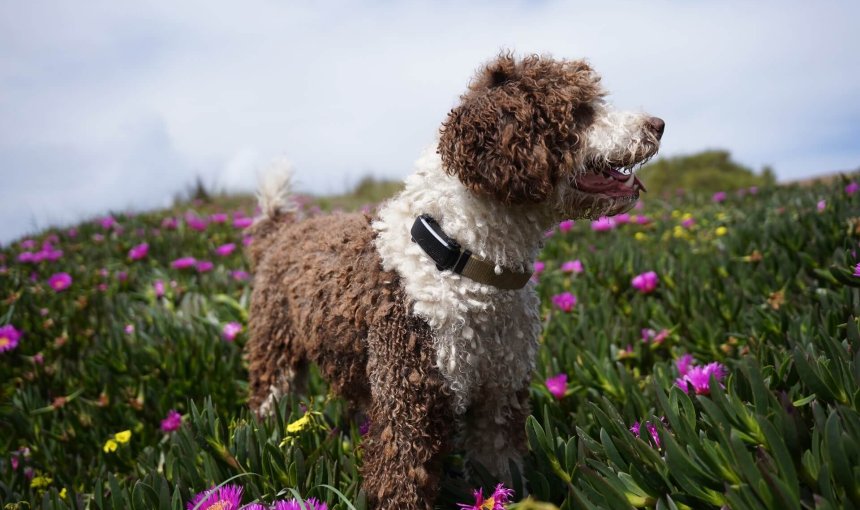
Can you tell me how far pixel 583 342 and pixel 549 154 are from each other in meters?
1.71

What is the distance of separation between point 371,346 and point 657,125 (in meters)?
1.16

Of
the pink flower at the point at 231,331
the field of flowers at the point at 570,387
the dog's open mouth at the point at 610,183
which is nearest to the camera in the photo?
the field of flowers at the point at 570,387

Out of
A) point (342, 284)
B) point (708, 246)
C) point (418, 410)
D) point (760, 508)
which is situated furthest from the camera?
point (708, 246)

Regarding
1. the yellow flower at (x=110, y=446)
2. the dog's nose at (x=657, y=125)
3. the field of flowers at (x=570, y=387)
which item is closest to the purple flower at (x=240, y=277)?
the field of flowers at (x=570, y=387)

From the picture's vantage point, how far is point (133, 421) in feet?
9.64

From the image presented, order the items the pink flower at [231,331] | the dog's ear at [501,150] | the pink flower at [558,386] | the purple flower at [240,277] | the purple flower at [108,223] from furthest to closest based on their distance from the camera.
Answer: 1. the purple flower at [108,223]
2. the purple flower at [240,277]
3. the pink flower at [231,331]
4. the pink flower at [558,386]
5. the dog's ear at [501,150]

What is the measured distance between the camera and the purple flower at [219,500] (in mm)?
1598

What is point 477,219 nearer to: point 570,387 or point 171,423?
point 570,387

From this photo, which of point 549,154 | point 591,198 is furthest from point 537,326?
point 549,154

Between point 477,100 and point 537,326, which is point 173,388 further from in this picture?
point 477,100

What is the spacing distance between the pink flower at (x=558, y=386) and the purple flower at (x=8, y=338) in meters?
3.59

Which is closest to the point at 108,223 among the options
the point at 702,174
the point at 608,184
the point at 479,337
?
the point at 479,337

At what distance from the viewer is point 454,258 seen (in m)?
1.72

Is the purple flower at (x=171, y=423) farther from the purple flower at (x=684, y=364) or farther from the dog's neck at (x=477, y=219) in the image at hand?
the purple flower at (x=684, y=364)
